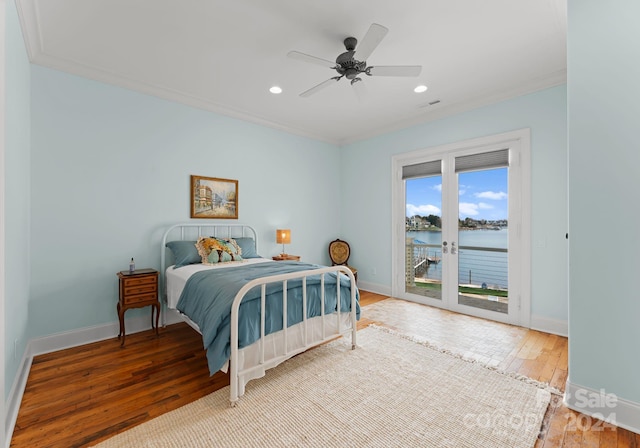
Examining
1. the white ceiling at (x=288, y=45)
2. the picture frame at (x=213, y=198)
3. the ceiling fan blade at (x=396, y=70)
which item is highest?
the white ceiling at (x=288, y=45)

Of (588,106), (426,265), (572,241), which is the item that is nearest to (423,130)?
(426,265)

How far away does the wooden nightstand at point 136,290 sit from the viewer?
3057 millimetres

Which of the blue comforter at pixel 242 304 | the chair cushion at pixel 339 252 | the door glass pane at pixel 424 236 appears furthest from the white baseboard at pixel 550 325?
the chair cushion at pixel 339 252

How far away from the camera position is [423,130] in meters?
4.53

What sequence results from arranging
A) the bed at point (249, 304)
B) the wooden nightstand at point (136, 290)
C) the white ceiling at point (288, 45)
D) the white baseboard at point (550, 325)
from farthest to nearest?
the white baseboard at point (550, 325)
the wooden nightstand at point (136, 290)
the white ceiling at point (288, 45)
the bed at point (249, 304)

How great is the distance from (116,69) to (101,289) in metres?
2.36

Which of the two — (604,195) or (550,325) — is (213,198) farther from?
(550,325)

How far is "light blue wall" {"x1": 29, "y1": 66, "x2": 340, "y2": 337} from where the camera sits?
291 cm

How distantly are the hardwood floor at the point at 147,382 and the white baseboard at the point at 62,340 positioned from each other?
68mm

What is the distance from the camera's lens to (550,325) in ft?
11.1

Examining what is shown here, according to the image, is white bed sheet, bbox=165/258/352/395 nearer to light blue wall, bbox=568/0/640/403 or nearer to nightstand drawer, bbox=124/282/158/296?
nightstand drawer, bbox=124/282/158/296

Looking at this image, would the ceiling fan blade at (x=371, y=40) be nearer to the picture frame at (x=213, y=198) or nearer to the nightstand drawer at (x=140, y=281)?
the picture frame at (x=213, y=198)

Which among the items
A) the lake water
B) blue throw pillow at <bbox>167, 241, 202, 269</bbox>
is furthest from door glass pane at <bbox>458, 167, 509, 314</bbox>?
blue throw pillow at <bbox>167, 241, 202, 269</bbox>

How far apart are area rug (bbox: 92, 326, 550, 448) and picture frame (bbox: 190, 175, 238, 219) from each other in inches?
92.1
